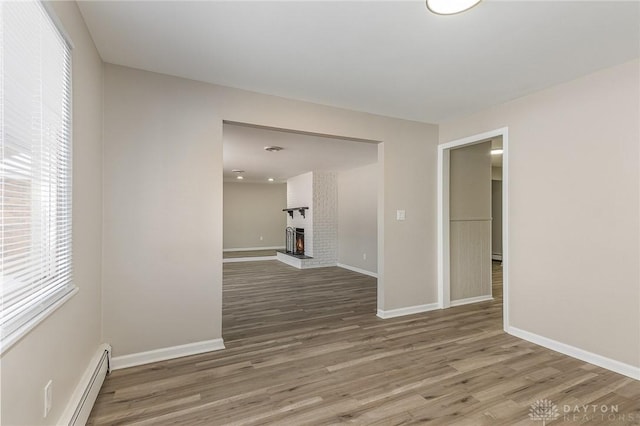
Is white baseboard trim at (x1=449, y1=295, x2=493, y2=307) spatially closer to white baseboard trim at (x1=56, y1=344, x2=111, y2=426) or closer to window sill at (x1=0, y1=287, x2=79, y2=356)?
white baseboard trim at (x1=56, y1=344, x2=111, y2=426)

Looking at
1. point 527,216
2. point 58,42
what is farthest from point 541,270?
point 58,42

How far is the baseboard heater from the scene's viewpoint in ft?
5.58

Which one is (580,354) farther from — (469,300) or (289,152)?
(289,152)

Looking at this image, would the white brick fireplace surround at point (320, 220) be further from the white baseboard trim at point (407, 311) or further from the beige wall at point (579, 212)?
the beige wall at point (579, 212)

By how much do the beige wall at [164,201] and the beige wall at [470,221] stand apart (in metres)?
2.59

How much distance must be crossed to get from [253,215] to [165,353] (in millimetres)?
8273

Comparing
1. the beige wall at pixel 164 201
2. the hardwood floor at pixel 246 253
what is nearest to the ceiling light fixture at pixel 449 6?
the beige wall at pixel 164 201

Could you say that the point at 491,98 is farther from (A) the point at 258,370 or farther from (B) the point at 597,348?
(A) the point at 258,370

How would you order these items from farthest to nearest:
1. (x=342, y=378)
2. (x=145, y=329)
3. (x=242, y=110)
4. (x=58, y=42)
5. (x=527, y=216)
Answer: (x=527, y=216) → (x=242, y=110) → (x=145, y=329) → (x=342, y=378) → (x=58, y=42)

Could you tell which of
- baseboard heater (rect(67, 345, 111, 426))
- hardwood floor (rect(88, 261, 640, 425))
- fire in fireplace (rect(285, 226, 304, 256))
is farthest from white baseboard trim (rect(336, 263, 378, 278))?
baseboard heater (rect(67, 345, 111, 426))

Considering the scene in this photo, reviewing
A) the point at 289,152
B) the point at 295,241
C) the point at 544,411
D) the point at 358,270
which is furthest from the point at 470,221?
the point at 295,241

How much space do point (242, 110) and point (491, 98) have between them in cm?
258

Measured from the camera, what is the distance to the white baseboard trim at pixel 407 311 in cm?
374

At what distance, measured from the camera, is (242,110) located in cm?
295
